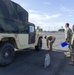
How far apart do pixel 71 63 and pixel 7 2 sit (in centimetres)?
431

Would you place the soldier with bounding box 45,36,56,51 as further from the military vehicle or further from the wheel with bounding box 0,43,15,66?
the wheel with bounding box 0,43,15,66

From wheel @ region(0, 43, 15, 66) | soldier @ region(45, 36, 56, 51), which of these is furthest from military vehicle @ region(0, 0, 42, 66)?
soldier @ region(45, 36, 56, 51)

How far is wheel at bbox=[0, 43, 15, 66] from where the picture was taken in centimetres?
810

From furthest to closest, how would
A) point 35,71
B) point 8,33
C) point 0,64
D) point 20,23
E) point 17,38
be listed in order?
point 20,23 → point 17,38 → point 8,33 → point 0,64 → point 35,71

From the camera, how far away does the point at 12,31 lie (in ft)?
29.9

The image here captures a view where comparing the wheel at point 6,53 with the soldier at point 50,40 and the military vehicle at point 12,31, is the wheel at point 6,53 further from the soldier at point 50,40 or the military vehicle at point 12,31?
the soldier at point 50,40

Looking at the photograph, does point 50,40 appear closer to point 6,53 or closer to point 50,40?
point 50,40

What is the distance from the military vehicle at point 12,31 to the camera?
830 cm

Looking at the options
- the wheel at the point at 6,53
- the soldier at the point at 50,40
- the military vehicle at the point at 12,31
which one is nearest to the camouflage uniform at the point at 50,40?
the soldier at the point at 50,40

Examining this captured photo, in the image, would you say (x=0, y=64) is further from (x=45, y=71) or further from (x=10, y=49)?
(x=45, y=71)

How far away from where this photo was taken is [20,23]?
10031 millimetres

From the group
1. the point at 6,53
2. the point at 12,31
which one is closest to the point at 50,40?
the point at 12,31

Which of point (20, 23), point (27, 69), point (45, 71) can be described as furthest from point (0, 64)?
point (20, 23)

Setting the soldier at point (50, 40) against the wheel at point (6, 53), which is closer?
the wheel at point (6, 53)
